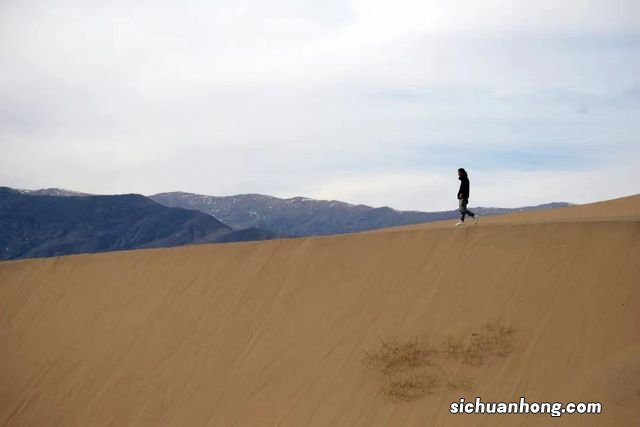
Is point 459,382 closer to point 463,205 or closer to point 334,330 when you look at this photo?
point 334,330

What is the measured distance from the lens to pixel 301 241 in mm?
14406

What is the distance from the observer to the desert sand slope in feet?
31.9

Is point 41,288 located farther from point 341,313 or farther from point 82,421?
point 341,313

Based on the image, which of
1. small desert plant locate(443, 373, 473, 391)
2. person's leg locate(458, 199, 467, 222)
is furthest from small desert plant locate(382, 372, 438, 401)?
person's leg locate(458, 199, 467, 222)

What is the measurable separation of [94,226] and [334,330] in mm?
153645

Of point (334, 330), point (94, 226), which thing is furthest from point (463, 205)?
point (94, 226)

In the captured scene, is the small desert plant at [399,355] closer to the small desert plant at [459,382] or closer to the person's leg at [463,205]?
the small desert plant at [459,382]

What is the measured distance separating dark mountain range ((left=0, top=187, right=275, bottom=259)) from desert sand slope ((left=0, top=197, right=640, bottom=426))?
12107 cm

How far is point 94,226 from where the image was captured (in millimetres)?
157125

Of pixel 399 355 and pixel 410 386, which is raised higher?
pixel 399 355

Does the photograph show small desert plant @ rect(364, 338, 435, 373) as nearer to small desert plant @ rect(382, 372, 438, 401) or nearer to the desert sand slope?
the desert sand slope

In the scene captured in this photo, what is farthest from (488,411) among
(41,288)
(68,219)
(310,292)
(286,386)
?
(68,219)

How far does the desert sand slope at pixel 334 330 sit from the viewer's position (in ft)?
31.9

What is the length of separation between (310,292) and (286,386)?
7.51 feet
